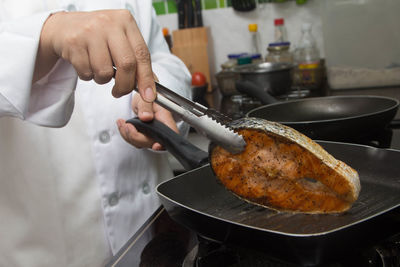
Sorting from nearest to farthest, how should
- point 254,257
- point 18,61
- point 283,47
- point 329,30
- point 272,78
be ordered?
point 254,257, point 18,61, point 272,78, point 329,30, point 283,47

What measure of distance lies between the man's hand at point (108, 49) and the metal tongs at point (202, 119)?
24 millimetres

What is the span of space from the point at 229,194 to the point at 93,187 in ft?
1.47

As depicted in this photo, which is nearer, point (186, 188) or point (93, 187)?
point (186, 188)

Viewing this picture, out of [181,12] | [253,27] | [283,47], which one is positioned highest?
[181,12]

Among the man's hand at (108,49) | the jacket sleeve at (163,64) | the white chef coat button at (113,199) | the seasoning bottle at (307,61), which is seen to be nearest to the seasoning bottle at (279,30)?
the seasoning bottle at (307,61)

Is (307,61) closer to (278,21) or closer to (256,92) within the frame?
(278,21)

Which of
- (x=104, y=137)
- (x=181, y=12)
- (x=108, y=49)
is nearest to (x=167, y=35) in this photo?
(x=181, y=12)

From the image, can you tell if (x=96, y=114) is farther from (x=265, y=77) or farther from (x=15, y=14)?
(x=265, y=77)

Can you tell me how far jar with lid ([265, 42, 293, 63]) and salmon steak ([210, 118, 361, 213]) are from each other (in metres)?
1.33

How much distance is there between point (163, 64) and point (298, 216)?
26.9 inches

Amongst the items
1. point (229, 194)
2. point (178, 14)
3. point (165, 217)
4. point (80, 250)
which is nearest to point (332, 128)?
point (229, 194)

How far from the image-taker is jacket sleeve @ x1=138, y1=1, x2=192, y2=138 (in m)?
1.12

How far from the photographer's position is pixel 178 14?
2176 mm

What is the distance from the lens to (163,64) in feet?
3.84
